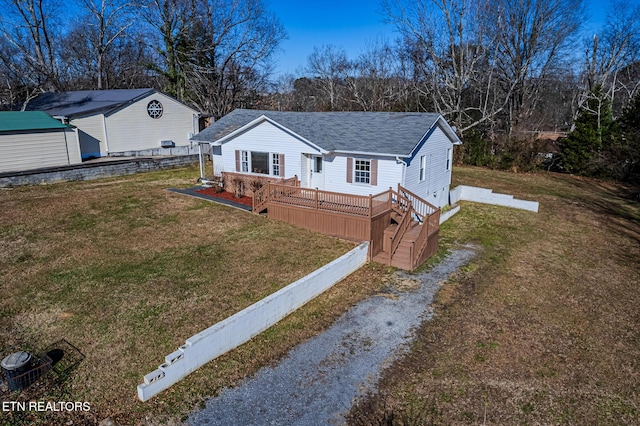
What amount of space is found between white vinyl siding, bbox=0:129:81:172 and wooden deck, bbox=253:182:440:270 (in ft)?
53.0

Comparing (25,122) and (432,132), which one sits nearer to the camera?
(432,132)

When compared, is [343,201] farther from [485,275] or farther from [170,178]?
[170,178]

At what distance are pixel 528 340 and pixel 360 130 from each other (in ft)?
40.4

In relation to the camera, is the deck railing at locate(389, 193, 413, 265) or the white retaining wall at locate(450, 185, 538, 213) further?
the white retaining wall at locate(450, 185, 538, 213)

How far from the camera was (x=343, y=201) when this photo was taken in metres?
15.3

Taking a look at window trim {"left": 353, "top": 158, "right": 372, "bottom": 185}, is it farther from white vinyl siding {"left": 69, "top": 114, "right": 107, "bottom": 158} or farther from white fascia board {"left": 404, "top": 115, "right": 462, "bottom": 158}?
white vinyl siding {"left": 69, "top": 114, "right": 107, "bottom": 158}

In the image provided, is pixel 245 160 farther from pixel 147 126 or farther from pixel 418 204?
pixel 147 126

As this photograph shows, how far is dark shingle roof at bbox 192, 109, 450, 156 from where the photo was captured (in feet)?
56.8

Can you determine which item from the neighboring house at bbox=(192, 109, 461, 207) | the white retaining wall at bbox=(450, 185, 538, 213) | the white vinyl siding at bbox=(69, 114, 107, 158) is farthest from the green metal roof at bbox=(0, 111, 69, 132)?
the white retaining wall at bbox=(450, 185, 538, 213)

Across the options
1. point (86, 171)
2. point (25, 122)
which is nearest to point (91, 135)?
point (25, 122)

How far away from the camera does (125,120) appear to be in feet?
101

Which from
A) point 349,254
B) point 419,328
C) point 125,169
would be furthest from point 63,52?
point 419,328

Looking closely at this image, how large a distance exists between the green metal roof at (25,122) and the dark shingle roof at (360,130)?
33.0 ft

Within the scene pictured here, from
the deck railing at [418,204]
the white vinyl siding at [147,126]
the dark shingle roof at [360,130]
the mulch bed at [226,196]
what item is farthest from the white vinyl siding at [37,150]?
the deck railing at [418,204]
